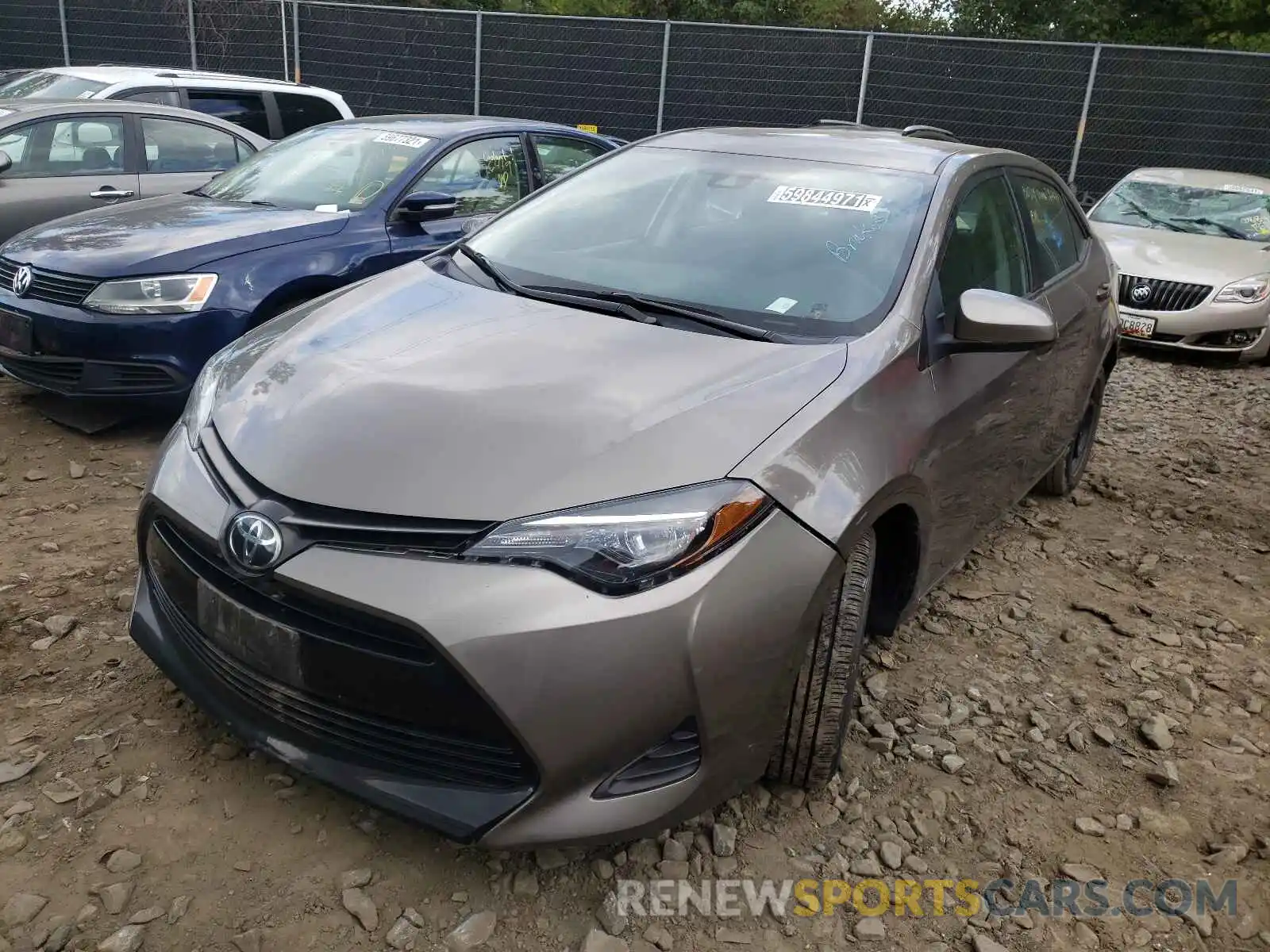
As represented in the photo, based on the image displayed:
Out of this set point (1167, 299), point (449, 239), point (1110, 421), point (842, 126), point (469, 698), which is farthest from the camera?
point (1167, 299)

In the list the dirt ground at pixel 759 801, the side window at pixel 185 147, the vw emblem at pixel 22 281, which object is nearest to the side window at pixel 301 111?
the side window at pixel 185 147

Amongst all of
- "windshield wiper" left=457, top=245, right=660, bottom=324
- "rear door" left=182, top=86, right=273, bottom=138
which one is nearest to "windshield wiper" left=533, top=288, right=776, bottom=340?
"windshield wiper" left=457, top=245, right=660, bottom=324

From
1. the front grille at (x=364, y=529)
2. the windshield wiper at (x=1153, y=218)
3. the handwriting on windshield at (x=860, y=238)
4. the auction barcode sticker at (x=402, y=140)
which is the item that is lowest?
the windshield wiper at (x=1153, y=218)

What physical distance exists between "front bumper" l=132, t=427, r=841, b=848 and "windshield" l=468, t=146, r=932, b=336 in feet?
3.06

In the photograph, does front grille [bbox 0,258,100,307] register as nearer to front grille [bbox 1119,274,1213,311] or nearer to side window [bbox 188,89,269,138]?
side window [bbox 188,89,269,138]

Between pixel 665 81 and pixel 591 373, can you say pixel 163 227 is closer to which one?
pixel 591 373

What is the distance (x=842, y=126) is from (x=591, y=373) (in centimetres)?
210

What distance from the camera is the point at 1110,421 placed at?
605 cm

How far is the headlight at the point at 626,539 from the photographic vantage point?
6.15 ft

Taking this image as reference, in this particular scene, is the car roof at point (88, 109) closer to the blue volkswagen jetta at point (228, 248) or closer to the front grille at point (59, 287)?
the blue volkswagen jetta at point (228, 248)

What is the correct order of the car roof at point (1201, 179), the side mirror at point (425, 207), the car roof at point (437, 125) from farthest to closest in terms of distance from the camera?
1. the car roof at point (1201, 179)
2. the car roof at point (437, 125)
3. the side mirror at point (425, 207)

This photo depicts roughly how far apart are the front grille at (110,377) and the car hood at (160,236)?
379mm

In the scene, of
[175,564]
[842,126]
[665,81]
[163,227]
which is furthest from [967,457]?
[665,81]

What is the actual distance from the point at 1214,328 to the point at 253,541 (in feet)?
24.5
